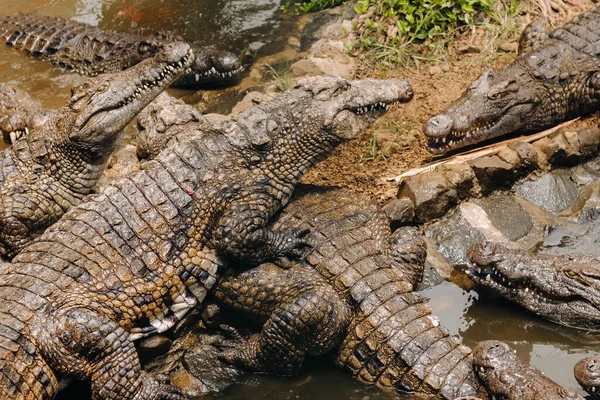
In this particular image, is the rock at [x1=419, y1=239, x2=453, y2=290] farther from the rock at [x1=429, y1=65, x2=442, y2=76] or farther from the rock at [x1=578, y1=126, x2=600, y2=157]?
the rock at [x1=429, y1=65, x2=442, y2=76]

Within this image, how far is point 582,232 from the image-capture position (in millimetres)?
5113

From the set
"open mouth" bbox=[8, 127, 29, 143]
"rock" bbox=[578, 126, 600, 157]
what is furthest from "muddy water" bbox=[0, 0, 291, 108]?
"rock" bbox=[578, 126, 600, 157]

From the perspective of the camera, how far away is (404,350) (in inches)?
164

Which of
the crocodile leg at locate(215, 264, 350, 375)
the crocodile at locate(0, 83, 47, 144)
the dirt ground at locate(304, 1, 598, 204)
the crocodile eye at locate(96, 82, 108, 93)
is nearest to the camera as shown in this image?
the crocodile leg at locate(215, 264, 350, 375)

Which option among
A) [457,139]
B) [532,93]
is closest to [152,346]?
[457,139]

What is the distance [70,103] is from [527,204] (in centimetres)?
379

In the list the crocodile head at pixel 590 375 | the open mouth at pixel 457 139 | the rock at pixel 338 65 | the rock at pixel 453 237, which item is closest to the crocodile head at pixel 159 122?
the rock at pixel 338 65

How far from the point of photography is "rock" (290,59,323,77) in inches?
266

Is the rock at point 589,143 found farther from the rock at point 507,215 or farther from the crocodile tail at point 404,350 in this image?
the crocodile tail at point 404,350

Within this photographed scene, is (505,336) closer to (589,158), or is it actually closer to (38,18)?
(589,158)

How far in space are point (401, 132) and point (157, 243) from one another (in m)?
2.49

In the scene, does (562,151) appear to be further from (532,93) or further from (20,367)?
(20,367)

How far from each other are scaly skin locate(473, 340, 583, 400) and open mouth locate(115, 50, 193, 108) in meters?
3.32

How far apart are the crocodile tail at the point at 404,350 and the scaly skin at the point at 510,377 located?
12 cm
